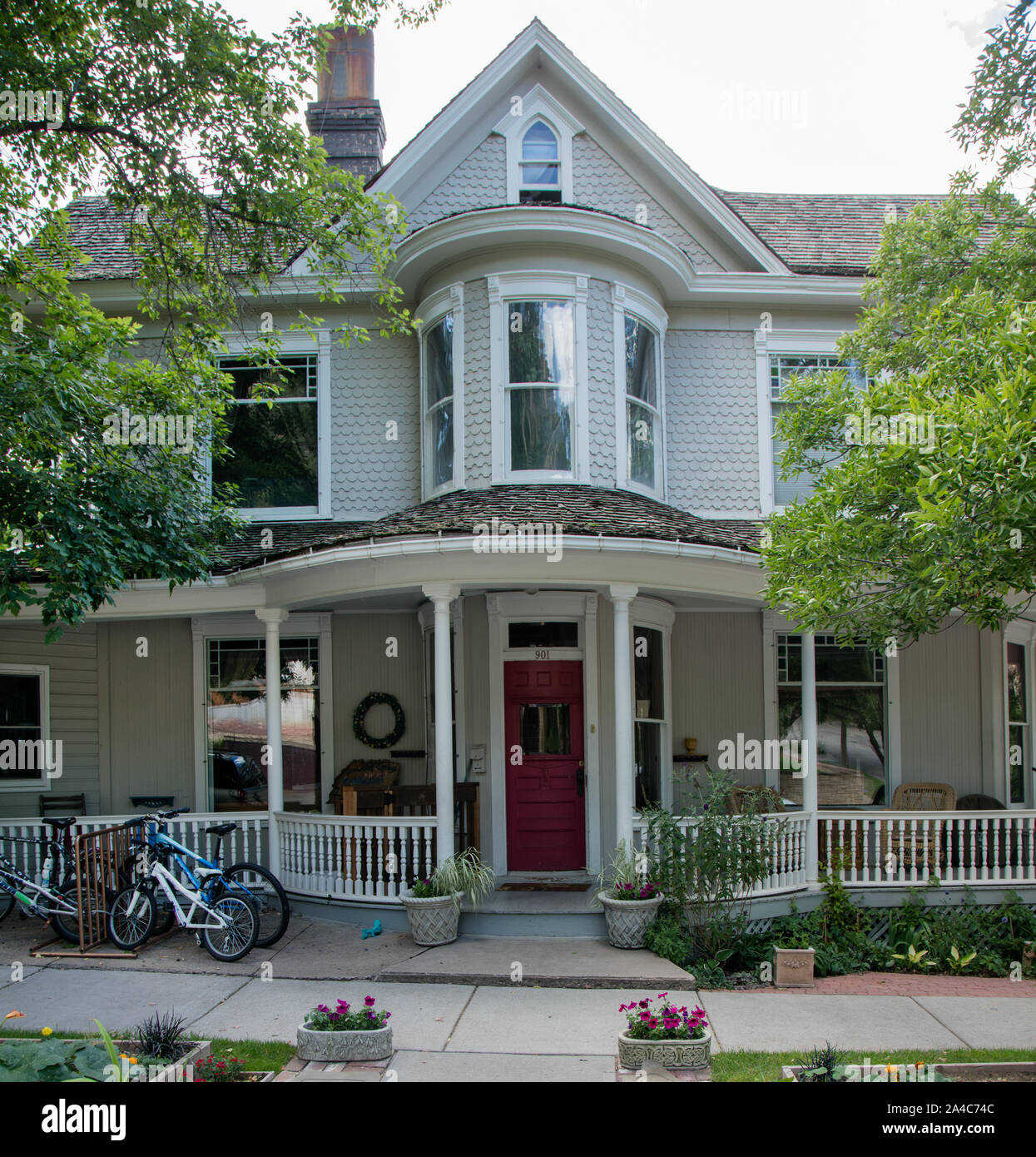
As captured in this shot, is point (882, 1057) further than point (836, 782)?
No

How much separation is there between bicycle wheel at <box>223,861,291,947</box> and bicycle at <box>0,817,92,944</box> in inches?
51.3

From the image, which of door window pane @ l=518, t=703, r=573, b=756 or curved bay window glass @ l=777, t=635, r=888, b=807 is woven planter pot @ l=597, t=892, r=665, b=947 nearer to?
door window pane @ l=518, t=703, r=573, b=756

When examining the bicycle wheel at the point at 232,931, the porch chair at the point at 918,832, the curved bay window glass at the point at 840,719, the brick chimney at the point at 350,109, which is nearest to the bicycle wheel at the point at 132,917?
the bicycle wheel at the point at 232,931

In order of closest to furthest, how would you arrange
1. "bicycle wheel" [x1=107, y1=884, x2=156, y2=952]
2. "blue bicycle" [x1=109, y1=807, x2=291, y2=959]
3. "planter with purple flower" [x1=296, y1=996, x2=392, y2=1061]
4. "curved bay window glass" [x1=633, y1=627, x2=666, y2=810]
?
"planter with purple flower" [x1=296, y1=996, x2=392, y2=1061], "blue bicycle" [x1=109, y1=807, x2=291, y2=959], "bicycle wheel" [x1=107, y1=884, x2=156, y2=952], "curved bay window glass" [x1=633, y1=627, x2=666, y2=810]

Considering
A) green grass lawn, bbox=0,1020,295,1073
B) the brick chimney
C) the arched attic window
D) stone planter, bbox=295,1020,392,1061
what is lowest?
green grass lawn, bbox=0,1020,295,1073

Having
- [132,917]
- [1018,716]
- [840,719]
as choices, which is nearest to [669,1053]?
[132,917]

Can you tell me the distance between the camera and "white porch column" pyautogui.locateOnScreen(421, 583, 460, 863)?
8977mm

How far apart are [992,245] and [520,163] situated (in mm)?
5685

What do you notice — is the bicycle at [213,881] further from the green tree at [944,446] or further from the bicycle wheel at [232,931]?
the green tree at [944,446]

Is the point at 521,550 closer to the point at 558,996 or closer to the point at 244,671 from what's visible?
the point at 558,996

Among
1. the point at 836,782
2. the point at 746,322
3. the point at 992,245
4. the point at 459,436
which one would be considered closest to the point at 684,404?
the point at 746,322

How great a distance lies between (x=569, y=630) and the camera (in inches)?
423

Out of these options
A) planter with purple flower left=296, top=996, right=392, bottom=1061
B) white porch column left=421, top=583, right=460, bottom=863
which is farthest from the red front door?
planter with purple flower left=296, top=996, right=392, bottom=1061

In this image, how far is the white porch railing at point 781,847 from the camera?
9.19 meters
